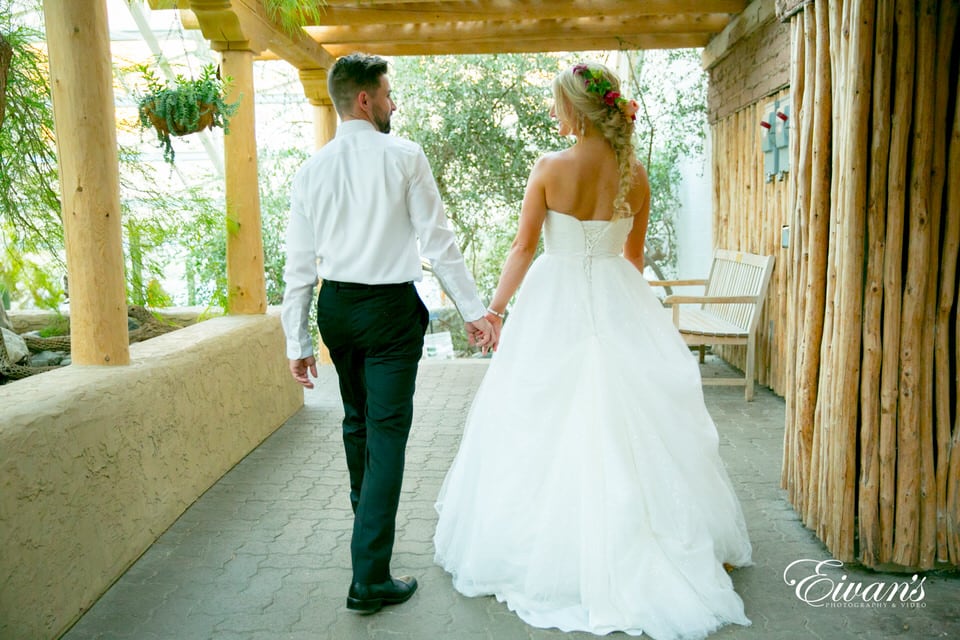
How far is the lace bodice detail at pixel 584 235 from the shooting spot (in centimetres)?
312

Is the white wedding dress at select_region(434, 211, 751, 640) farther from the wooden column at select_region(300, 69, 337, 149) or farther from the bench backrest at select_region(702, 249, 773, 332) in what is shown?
the wooden column at select_region(300, 69, 337, 149)

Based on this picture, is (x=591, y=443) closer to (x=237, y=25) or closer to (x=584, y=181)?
(x=584, y=181)

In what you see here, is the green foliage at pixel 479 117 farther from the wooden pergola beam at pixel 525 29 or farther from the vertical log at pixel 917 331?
the vertical log at pixel 917 331

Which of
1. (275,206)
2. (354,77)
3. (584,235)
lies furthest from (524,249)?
(275,206)

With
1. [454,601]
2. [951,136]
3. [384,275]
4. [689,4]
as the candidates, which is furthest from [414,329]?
[689,4]

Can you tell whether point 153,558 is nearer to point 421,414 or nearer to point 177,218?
point 421,414

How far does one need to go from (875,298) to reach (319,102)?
19.9ft

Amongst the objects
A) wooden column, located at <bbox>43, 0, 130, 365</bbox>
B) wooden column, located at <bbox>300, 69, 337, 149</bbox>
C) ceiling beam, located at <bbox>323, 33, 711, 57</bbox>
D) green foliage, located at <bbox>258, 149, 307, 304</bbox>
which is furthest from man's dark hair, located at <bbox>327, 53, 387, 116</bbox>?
green foliage, located at <bbox>258, 149, 307, 304</bbox>

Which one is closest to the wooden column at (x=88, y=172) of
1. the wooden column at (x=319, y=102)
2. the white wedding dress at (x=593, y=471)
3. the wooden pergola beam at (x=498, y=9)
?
the white wedding dress at (x=593, y=471)

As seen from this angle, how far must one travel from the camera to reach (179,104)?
13.3 ft

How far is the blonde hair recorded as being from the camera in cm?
300

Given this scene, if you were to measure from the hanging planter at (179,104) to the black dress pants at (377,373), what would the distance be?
5.98 feet

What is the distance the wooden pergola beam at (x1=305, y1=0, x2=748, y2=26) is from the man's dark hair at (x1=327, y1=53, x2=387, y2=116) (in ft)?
13.8

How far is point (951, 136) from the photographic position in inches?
115
